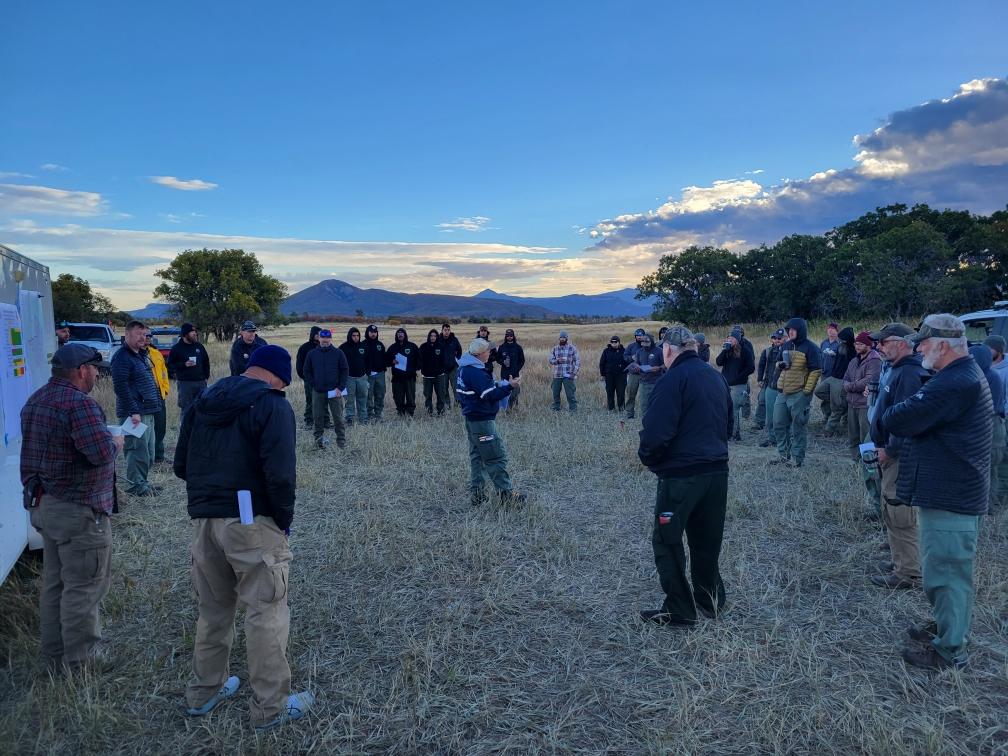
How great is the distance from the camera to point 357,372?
40.2 ft

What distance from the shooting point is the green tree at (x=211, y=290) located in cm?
3897

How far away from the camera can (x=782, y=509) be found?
275 inches

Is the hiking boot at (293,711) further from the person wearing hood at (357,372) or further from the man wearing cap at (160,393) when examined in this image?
the person wearing hood at (357,372)

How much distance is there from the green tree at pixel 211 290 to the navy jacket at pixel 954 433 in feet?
131

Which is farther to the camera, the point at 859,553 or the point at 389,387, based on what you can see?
the point at 389,387

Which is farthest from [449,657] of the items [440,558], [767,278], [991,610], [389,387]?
[767,278]

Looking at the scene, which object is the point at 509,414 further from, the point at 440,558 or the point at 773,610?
the point at 773,610

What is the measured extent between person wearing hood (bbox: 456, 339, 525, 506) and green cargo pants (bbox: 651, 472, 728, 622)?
2.71 metres

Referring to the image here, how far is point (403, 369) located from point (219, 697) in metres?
9.47

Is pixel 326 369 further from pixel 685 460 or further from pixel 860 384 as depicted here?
pixel 860 384

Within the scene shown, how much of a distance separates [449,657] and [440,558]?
1.64m

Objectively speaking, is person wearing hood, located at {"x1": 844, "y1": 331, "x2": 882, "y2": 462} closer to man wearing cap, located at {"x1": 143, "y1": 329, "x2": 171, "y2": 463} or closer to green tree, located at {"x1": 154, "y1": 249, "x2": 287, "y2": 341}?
man wearing cap, located at {"x1": 143, "y1": 329, "x2": 171, "y2": 463}

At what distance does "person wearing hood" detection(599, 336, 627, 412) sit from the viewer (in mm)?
13672

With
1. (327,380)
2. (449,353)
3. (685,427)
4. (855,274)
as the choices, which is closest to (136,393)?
(327,380)
